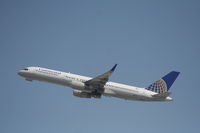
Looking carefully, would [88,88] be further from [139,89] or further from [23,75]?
[23,75]

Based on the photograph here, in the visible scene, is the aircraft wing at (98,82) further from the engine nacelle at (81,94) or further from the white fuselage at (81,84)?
the engine nacelle at (81,94)

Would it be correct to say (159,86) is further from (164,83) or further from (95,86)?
(95,86)

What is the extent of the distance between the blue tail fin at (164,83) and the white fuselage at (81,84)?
3041 millimetres

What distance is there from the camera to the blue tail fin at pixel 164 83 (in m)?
64.6

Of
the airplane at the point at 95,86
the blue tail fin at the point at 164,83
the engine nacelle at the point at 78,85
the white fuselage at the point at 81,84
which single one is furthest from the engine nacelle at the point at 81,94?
the blue tail fin at the point at 164,83

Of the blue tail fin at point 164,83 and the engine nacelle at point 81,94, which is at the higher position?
the blue tail fin at point 164,83

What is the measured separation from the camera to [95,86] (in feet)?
199

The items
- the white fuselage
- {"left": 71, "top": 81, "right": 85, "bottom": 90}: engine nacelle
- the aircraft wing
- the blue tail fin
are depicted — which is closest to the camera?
the aircraft wing

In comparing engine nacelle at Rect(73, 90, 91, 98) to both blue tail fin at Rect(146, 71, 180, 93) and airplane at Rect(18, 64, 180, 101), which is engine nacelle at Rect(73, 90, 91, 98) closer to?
airplane at Rect(18, 64, 180, 101)

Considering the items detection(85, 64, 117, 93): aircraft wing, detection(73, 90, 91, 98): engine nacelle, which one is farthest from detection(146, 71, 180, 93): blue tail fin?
detection(73, 90, 91, 98): engine nacelle

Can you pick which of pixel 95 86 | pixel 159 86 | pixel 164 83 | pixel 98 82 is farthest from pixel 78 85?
pixel 164 83

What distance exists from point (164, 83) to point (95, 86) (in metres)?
14.9

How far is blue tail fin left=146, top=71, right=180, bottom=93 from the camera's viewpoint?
64.6m

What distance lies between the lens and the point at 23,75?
65438 millimetres
